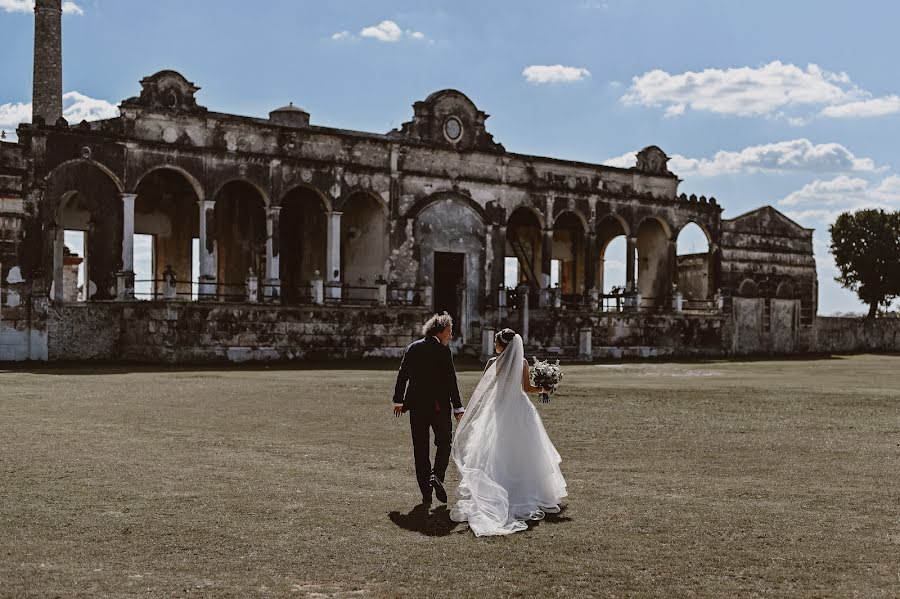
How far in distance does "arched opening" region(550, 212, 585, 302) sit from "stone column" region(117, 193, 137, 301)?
59.4ft

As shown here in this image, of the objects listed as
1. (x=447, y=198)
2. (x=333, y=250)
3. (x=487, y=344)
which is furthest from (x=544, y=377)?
(x=447, y=198)

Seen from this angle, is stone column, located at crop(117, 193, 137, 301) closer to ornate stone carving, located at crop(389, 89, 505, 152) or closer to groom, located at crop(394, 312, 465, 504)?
ornate stone carving, located at crop(389, 89, 505, 152)

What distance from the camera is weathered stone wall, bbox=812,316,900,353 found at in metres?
43.4

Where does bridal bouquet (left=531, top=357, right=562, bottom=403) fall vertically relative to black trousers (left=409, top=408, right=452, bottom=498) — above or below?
above

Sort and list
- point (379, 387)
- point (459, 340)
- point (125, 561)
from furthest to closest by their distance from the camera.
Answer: point (459, 340) < point (379, 387) < point (125, 561)

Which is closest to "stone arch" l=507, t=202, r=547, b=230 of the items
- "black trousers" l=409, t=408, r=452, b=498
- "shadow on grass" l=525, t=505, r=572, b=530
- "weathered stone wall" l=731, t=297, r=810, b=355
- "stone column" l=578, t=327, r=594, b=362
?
"stone column" l=578, t=327, r=594, b=362

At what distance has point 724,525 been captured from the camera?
7.63 metres

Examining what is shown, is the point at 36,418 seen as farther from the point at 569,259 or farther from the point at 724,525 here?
the point at 569,259

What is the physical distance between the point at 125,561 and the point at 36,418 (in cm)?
792

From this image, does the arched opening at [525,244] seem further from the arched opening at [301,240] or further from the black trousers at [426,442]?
the black trousers at [426,442]

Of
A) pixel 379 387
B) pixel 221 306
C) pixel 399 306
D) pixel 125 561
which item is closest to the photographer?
pixel 125 561

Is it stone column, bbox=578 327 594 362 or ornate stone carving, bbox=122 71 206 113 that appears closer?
ornate stone carving, bbox=122 71 206 113

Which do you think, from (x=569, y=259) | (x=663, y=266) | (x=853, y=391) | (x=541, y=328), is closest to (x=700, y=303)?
(x=663, y=266)

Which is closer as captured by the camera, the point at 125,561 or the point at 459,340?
the point at 125,561
